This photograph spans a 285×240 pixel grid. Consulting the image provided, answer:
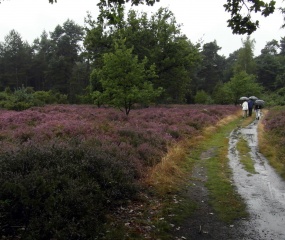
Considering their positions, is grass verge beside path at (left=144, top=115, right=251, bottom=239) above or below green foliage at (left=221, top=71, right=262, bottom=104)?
below

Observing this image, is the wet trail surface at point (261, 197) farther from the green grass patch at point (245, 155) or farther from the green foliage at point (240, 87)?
the green foliage at point (240, 87)

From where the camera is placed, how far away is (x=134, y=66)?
67.4ft

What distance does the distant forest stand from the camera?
2148cm

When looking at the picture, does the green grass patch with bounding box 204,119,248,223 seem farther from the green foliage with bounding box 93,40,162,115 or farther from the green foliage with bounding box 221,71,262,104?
the green foliage with bounding box 221,71,262,104

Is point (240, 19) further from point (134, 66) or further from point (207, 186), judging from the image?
point (134, 66)

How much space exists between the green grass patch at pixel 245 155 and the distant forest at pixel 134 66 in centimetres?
718

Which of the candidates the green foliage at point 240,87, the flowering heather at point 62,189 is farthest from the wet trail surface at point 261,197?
the green foliage at point 240,87

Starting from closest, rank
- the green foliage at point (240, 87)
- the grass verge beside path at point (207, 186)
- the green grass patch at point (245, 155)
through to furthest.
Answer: the grass verge beside path at point (207, 186), the green grass patch at point (245, 155), the green foliage at point (240, 87)

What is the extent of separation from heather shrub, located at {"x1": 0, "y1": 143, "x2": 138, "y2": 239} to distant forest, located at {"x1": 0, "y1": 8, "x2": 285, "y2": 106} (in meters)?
3.42

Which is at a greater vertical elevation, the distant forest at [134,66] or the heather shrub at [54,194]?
the distant forest at [134,66]

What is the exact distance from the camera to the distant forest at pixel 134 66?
21.5m

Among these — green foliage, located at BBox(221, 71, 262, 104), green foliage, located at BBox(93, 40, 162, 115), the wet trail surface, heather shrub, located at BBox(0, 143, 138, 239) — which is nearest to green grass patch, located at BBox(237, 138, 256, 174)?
the wet trail surface

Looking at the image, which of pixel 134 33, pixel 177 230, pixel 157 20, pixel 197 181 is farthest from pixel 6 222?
pixel 157 20

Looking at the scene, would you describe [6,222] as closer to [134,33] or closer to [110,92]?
[110,92]
